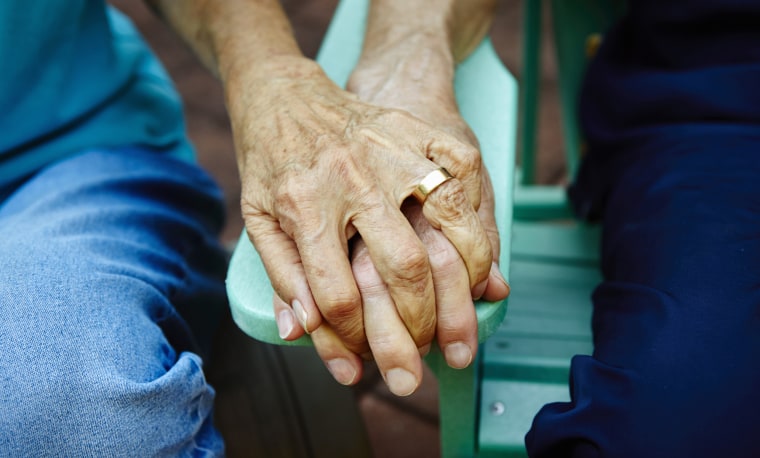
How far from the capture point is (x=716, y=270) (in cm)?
82

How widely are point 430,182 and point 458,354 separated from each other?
0.16 meters

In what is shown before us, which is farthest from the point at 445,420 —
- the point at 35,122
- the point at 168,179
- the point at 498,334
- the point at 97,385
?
the point at 35,122

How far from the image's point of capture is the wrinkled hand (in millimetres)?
752

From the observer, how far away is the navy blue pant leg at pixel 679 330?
72cm

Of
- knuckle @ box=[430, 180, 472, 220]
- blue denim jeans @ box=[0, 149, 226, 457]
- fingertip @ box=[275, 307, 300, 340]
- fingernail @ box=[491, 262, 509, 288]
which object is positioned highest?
knuckle @ box=[430, 180, 472, 220]

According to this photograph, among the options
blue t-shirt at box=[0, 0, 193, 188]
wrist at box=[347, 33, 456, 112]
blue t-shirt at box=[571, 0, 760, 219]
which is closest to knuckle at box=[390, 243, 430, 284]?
wrist at box=[347, 33, 456, 112]

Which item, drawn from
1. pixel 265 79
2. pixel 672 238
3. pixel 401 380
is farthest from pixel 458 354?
pixel 265 79

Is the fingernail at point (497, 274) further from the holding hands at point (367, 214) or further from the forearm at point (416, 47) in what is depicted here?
the forearm at point (416, 47)

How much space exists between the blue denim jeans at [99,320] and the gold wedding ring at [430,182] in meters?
0.31

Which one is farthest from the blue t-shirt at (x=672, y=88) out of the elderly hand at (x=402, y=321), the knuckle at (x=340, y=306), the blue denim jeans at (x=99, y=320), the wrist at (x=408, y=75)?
the blue denim jeans at (x=99, y=320)

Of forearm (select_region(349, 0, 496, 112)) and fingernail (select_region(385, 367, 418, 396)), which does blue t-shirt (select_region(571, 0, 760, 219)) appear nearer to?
forearm (select_region(349, 0, 496, 112))

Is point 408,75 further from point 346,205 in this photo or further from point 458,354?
point 458,354

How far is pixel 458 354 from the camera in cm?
77

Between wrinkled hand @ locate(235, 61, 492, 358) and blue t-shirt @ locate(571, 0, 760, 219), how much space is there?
1.23ft
